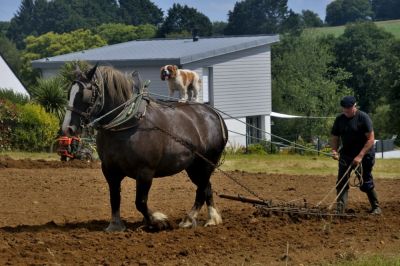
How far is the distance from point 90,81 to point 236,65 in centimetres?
3725

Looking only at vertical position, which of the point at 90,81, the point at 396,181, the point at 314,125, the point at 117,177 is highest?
the point at 90,81

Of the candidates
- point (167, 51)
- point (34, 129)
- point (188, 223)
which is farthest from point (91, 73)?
point (167, 51)

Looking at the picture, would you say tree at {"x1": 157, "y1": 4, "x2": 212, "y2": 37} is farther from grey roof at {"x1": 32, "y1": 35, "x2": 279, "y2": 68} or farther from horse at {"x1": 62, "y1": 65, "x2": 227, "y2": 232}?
horse at {"x1": 62, "y1": 65, "x2": 227, "y2": 232}

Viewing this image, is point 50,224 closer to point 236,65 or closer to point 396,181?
point 396,181

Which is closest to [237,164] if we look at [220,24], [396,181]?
[396,181]

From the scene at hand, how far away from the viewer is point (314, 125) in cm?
6675

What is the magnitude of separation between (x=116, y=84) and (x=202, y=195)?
2.23m

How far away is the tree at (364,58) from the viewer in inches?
3283

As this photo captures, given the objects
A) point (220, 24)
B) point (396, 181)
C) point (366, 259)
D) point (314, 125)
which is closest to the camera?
point (366, 259)

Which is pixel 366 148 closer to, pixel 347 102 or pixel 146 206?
pixel 347 102

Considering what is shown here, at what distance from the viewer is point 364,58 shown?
87.2 meters

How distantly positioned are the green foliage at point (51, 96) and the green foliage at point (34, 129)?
1.41 metres

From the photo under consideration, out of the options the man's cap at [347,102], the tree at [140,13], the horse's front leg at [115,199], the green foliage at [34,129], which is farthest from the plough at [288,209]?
the tree at [140,13]

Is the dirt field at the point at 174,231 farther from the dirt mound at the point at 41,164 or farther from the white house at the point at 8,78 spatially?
the white house at the point at 8,78
